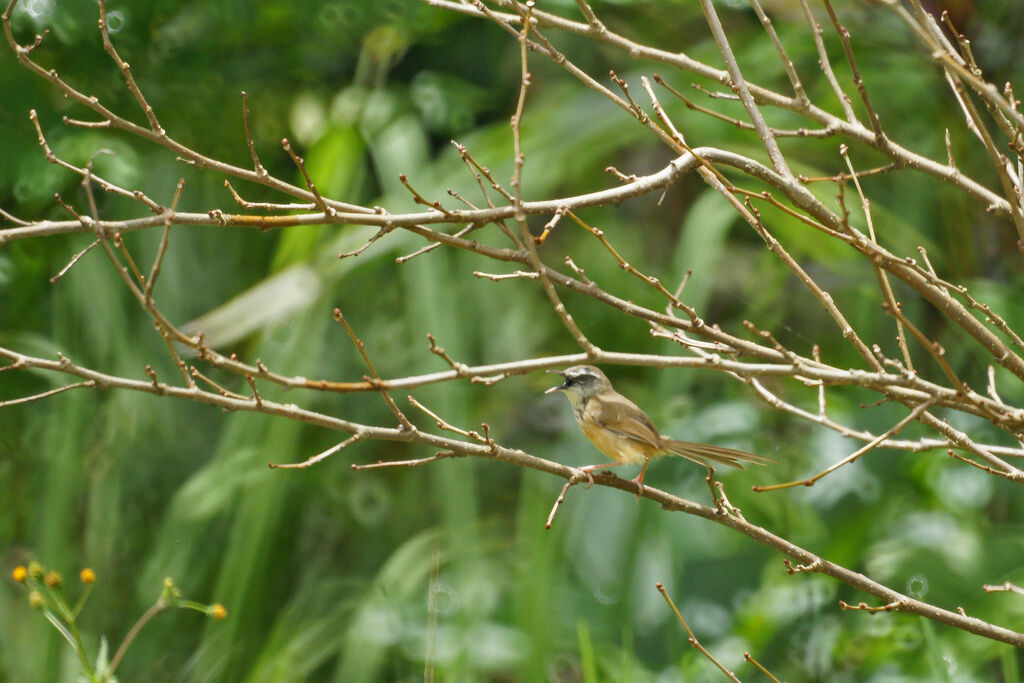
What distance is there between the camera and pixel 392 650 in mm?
3166

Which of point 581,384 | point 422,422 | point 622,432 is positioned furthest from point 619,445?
point 422,422

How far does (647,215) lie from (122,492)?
291 cm

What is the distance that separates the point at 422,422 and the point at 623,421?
51.7 inches

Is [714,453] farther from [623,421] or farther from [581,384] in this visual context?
[581,384]

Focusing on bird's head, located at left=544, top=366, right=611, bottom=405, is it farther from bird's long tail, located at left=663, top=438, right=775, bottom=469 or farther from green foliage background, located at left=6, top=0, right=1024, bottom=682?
green foliage background, located at left=6, top=0, right=1024, bottom=682

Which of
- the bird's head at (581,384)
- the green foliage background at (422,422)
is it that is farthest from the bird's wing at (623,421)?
the green foliage background at (422,422)

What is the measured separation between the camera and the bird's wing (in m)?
2.52

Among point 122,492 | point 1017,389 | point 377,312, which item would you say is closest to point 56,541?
point 122,492

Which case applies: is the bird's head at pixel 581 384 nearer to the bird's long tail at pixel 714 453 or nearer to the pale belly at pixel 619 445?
the pale belly at pixel 619 445

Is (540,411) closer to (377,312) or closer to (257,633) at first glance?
(377,312)

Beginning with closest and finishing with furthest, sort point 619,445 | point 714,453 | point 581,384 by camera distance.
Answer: point 714,453 < point 619,445 < point 581,384

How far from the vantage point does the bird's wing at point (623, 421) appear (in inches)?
99.0

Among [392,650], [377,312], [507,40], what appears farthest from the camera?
[507,40]

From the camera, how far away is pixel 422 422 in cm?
368
